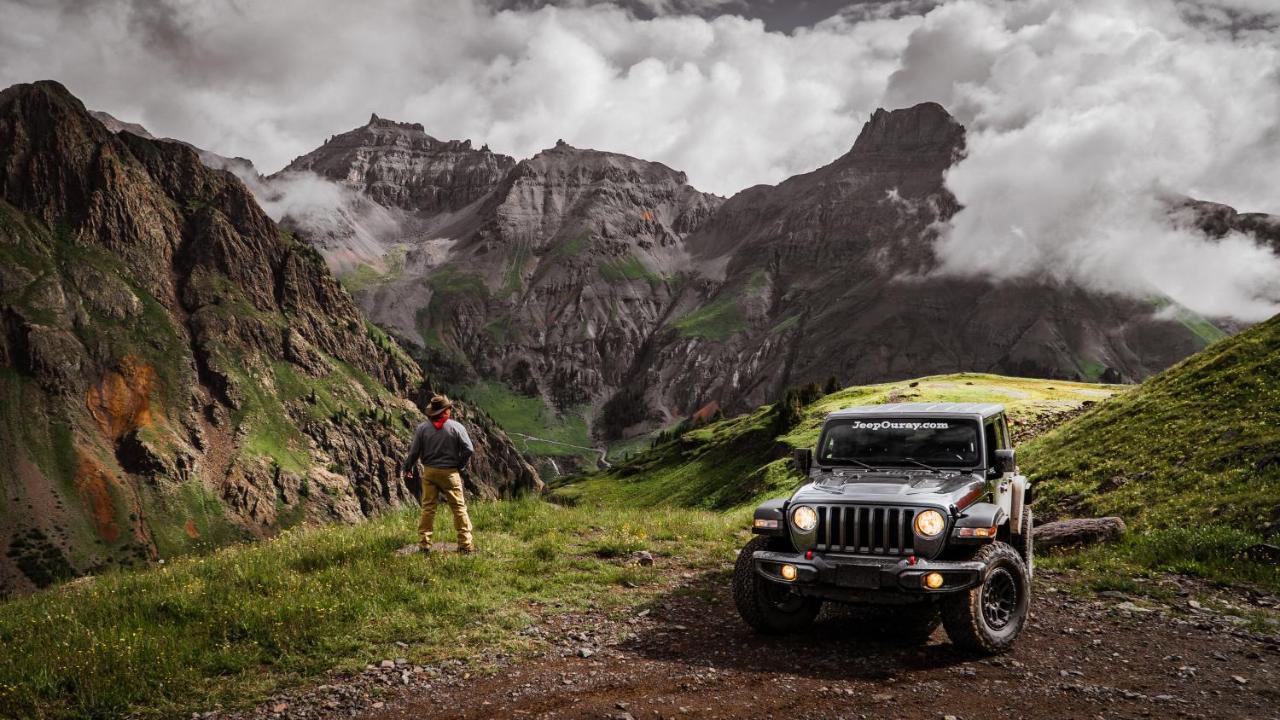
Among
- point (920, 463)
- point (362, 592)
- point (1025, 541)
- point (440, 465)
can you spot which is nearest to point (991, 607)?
point (920, 463)

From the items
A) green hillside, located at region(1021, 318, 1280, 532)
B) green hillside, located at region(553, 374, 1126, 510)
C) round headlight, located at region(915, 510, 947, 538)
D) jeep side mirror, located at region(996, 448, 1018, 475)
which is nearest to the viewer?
round headlight, located at region(915, 510, 947, 538)

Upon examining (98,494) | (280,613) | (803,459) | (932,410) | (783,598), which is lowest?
(98,494)

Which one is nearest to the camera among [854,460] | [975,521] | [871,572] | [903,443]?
[871,572]

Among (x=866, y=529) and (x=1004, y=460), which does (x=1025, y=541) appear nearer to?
(x=1004, y=460)

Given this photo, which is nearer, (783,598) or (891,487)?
(891,487)

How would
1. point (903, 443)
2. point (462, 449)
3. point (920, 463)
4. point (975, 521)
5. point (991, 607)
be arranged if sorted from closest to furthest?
1. point (975, 521)
2. point (991, 607)
3. point (920, 463)
4. point (903, 443)
5. point (462, 449)

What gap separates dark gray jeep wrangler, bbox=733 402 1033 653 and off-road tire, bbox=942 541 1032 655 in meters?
0.02

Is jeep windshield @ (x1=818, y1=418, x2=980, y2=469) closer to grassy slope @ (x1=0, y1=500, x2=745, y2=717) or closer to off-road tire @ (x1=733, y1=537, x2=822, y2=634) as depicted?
off-road tire @ (x1=733, y1=537, x2=822, y2=634)

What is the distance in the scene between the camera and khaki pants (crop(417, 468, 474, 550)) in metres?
14.4

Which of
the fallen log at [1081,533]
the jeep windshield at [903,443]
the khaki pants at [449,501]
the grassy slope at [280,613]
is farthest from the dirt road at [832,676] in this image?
the fallen log at [1081,533]

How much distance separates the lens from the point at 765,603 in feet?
36.2

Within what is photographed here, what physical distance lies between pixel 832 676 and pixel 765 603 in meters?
1.80

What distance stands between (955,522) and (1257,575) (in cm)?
840

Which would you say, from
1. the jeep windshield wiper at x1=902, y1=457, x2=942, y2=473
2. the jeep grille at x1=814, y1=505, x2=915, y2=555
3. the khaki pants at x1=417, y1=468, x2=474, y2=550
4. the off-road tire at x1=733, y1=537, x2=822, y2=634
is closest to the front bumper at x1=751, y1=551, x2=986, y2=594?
the jeep grille at x1=814, y1=505, x2=915, y2=555
